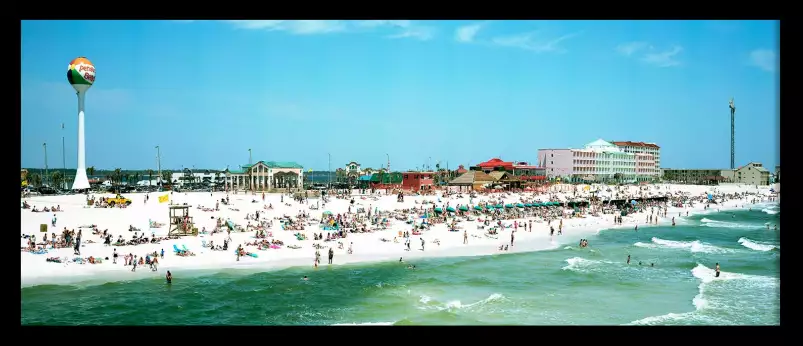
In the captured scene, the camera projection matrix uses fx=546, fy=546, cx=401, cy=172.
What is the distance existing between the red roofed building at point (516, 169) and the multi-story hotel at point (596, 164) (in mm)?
5512

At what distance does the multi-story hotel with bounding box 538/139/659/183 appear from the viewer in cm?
7162

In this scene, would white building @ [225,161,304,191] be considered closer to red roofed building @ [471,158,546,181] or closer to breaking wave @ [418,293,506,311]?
red roofed building @ [471,158,546,181]

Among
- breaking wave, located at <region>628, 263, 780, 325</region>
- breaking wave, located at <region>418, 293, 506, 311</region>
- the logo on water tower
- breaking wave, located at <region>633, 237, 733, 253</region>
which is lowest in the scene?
breaking wave, located at <region>628, 263, 780, 325</region>

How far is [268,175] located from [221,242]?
31.0m

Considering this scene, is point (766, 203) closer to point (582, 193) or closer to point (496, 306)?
point (582, 193)

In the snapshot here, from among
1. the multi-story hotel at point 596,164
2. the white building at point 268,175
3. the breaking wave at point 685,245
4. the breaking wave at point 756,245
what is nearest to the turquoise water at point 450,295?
the breaking wave at point 685,245

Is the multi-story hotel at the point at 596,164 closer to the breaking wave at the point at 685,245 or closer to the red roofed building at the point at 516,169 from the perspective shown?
the red roofed building at the point at 516,169

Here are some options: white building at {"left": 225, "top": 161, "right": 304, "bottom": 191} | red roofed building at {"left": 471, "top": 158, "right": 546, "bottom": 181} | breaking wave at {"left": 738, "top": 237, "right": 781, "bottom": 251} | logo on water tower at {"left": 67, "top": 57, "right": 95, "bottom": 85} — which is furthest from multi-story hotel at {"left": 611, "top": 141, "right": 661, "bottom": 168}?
logo on water tower at {"left": 67, "top": 57, "right": 95, "bottom": 85}

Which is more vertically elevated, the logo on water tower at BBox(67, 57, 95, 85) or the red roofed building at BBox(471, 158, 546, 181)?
the logo on water tower at BBox(67, 57, 95, 85)

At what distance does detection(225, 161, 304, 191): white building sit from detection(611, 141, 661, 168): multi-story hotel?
51.5 metres

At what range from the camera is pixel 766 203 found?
59.5 meters

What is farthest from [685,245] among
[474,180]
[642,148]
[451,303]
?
[642,148]
